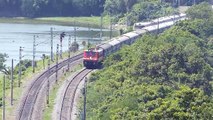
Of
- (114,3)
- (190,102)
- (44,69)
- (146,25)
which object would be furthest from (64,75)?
(114,3)

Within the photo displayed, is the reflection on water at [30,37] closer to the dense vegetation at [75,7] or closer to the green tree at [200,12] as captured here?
the green tree at [200,12]

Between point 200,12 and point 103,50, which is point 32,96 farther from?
point 200,12

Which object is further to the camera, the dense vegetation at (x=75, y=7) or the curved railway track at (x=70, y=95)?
the dense vegetation at (x=75, y=7)

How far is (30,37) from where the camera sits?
11894cm

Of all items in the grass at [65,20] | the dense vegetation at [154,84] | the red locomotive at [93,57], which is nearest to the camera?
the dense vegetation at [154,84]

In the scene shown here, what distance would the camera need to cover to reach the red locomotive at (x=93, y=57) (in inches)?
2985

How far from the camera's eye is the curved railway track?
5675 centimetres

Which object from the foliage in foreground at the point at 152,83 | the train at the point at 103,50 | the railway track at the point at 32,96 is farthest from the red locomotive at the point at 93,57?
the railway track at the point at 32,96

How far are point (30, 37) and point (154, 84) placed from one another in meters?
65.1

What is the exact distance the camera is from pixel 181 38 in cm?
7769

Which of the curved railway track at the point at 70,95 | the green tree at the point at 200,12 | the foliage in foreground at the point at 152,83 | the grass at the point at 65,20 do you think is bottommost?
the curved railway track at the point at 70,95

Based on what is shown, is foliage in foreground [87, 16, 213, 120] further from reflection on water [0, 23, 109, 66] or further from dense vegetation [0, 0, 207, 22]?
dense vegetation [0, 0, 207, 22]

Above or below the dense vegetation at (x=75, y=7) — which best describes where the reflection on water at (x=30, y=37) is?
below

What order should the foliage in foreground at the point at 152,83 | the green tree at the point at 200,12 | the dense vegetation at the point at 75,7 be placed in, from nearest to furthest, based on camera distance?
the foliage in foreground at the point at 152,83, the green tree at the point at 200,12, the dense vegetation at the point at 75,7
